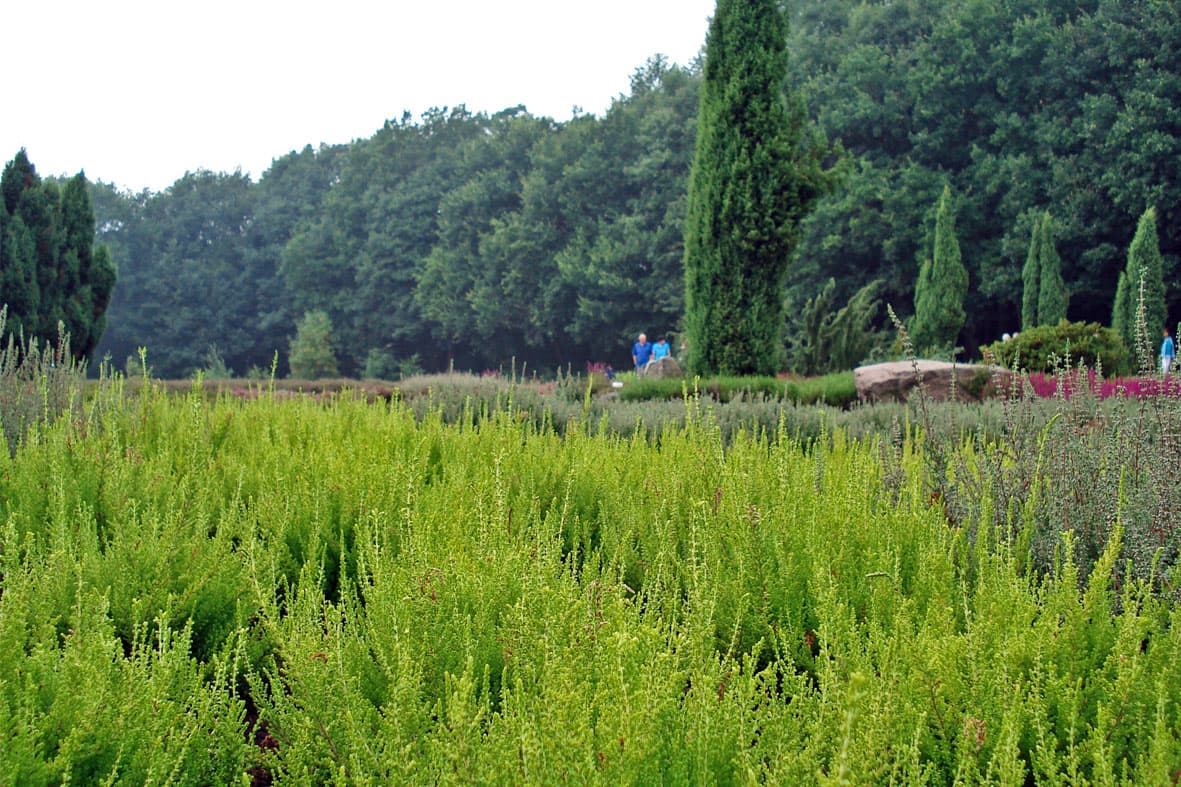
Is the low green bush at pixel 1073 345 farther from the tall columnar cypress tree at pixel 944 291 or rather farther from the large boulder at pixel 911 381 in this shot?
the tall columnar cypress tree at pixel 944 291

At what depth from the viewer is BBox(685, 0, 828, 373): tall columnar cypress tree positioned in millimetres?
13500

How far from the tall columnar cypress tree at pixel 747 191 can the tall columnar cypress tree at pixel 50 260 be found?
1301 cm

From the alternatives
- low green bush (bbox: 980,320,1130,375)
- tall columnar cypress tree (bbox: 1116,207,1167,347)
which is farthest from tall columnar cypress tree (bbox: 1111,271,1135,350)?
low green bush (bbox: 980,320,1130,375)

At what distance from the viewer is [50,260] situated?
60.9 ft

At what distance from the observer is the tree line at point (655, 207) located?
27.0m

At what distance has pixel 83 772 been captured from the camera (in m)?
1.47

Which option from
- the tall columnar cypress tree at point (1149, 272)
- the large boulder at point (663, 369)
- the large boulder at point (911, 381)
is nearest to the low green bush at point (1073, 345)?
the large boulder at point (911, 381)

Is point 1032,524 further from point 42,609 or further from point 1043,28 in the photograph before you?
point 1043,28

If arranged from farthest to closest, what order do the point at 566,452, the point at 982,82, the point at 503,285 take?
1. the point at 503,285
2. the point at 982,82
3. the point at 566,452

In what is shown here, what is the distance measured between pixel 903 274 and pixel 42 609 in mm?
32174

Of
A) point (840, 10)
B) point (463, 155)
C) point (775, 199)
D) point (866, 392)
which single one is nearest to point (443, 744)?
point (866, 392)

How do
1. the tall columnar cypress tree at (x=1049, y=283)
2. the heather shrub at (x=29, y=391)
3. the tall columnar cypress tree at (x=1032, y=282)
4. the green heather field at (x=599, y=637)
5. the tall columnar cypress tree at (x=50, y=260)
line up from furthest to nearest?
the tall columnar cypress tree at (x=1032, y=282)
the tall columnar cypress tree at (x=1049, y=283)
the tall columnar cypress tree at (x=50, y=260)
the heather shrub at (x=29, y=391)
the green heather field at (x=599, y=637)

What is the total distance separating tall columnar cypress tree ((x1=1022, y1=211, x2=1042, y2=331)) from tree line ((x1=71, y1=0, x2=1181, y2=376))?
4.81ft

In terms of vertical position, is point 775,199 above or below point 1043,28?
below
